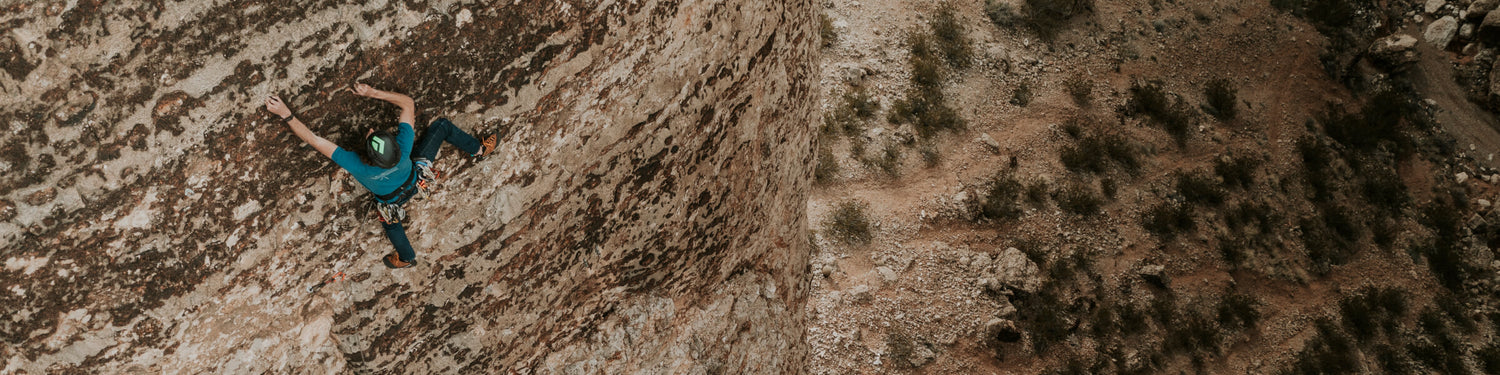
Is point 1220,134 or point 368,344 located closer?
point 368,344

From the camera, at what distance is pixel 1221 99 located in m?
17.0

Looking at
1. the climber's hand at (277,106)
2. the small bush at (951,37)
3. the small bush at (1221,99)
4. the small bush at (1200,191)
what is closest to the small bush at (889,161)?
the small bush at (951,37)

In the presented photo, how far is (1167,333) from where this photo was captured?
1442 cm

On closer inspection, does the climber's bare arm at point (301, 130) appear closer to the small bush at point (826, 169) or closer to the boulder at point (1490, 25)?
the small bush at point (826, 169)

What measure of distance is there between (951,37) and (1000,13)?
1.58 m

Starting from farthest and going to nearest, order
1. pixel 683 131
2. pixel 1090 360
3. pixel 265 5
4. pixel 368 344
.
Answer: pixel 1090 360
pixel 683 131
pixel 368 344
pixel 265 5

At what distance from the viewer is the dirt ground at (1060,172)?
44.8ft

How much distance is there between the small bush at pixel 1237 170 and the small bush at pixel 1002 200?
4351 mm

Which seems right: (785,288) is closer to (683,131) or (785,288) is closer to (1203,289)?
(683,131)

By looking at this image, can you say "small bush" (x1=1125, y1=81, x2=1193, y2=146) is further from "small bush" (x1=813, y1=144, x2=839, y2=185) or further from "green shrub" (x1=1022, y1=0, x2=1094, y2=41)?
"small bush" (x1=813, y1=144, x2=839, y2=185)

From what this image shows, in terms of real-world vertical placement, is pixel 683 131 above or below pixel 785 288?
above

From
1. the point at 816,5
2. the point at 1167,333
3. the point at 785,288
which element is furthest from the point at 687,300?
the point at 1167,333

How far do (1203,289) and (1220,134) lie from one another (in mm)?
3758

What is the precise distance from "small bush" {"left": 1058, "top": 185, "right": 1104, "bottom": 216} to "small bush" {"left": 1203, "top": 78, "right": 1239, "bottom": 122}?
4.06 metres
